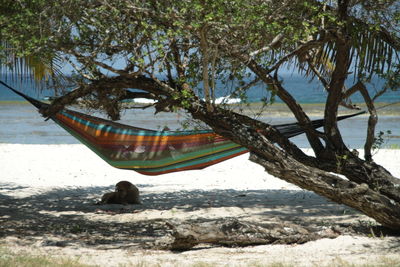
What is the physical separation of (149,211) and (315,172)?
7.43ft

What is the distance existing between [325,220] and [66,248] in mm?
2395

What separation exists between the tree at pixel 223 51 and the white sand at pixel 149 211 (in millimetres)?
506

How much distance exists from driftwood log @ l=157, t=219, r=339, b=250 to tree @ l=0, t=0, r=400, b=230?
358 mm

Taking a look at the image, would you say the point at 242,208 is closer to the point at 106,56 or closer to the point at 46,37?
the point at 106,56

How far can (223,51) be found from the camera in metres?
4.59

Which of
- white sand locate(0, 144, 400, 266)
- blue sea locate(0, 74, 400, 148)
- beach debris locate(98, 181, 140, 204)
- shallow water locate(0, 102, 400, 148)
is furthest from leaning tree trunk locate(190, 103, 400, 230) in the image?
shallow water locate(0, 102, 400, 148)

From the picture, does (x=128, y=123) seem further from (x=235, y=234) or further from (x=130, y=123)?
(x=235, y=234)

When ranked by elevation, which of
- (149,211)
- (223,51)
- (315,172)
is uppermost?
(223,51)

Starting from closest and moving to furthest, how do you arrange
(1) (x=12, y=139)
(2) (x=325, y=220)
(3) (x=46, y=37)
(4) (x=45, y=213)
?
(3) (x=46, y=37) < (2) (x=325, y=220) < (4) (x=45, y=213) < (1) (x=12, y=139)

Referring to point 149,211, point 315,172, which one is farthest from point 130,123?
point 315,172

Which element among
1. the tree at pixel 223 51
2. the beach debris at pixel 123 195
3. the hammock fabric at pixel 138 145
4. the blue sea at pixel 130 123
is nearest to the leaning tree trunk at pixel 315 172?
the tree at pixel 223 51

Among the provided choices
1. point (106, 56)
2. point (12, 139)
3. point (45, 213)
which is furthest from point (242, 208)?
point (12, 139)

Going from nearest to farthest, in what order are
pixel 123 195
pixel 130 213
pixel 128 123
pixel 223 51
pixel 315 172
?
pixel 223 51, pixel 315 172, pixel 130 213, pixel 123 195, pixel 128 123

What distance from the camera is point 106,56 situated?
15.8ft
